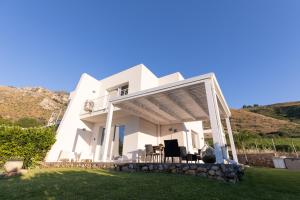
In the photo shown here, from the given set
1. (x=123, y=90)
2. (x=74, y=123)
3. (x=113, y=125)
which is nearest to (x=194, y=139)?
(x=113, y=125)

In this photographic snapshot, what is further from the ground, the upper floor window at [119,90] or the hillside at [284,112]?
the hillside at [284,112]

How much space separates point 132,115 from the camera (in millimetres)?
10672

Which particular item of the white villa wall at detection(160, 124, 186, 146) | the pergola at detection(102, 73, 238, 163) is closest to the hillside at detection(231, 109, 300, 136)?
the white villa wall at detection(160, 124, 186, 146)

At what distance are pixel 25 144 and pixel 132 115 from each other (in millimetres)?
6044

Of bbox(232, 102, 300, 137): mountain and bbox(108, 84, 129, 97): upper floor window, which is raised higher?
bbox(232, 102, 300, 137): mountain

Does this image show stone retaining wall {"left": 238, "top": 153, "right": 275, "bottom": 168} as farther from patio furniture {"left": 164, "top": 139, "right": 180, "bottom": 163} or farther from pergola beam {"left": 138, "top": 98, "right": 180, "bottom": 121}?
patio furniture {"left": 164, "top": 139, "right": 180, "bottom": 163}

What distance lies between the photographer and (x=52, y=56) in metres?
20.1

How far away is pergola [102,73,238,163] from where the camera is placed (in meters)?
5.52

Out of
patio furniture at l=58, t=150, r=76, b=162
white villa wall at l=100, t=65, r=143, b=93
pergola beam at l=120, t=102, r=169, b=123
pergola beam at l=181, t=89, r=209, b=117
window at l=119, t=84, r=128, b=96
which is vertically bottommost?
patio furniture at l=58, t=150, r=76, b=162

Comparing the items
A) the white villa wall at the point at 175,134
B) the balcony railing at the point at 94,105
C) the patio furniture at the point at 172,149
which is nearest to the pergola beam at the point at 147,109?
the white villa wall at the point at 175,134

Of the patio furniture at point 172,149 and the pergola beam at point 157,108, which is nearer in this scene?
the patio furniture at point 172,149

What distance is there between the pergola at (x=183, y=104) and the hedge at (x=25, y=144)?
13.1ft

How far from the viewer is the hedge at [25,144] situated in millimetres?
7933

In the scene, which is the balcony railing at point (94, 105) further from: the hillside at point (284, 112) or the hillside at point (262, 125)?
the hillside at point (284, 112)
